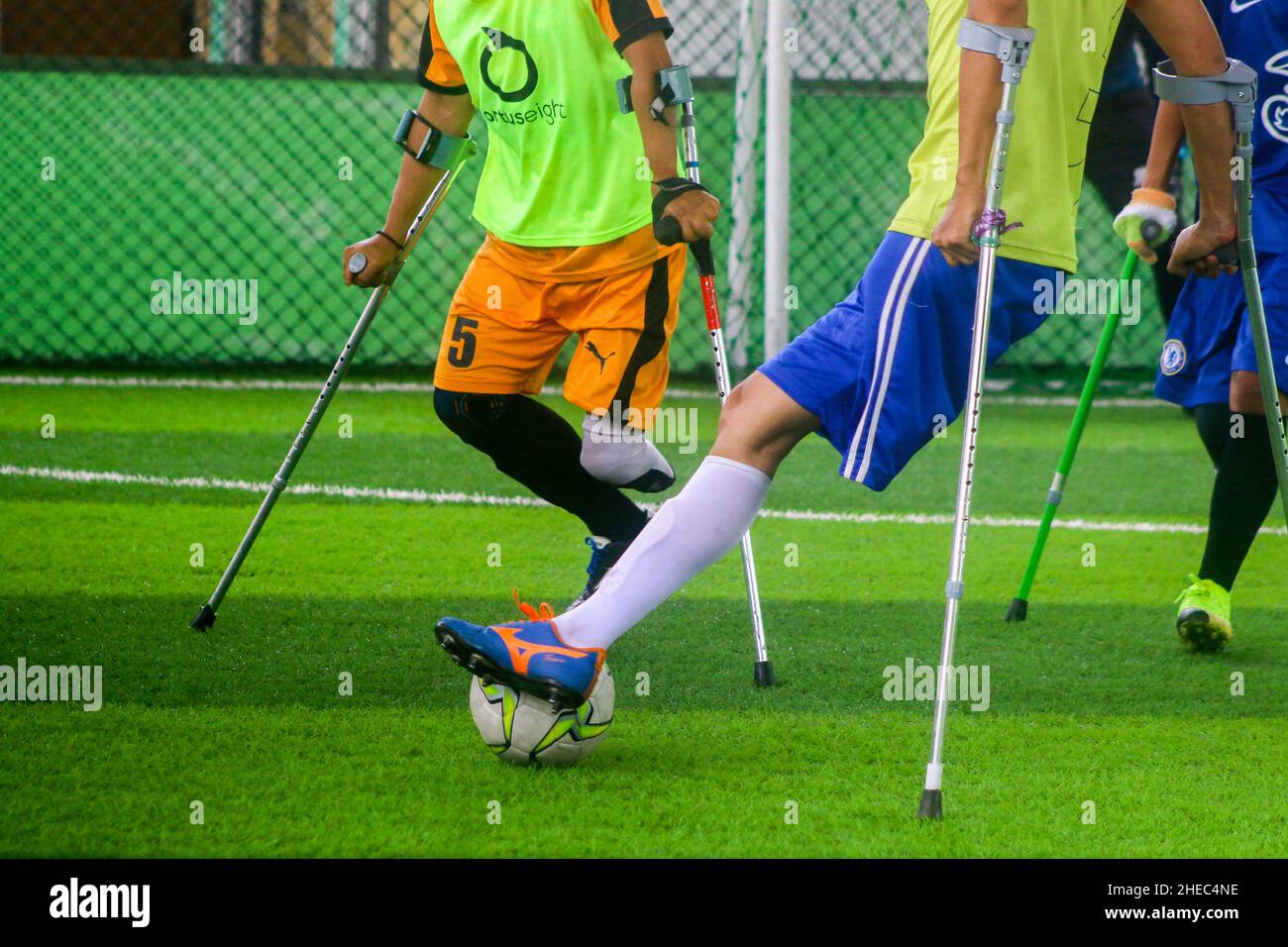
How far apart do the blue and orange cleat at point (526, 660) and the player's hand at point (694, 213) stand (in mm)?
958

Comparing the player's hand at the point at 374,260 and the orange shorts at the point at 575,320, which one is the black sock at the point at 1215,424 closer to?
the orange shorts at the point at 575,320

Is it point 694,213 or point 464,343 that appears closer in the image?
point 694,213

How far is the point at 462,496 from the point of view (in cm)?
622

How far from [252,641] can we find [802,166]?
6677mm

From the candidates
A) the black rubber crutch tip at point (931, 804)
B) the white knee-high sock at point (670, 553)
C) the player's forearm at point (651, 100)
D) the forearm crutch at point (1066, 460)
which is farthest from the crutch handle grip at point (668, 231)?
the forearm crutch at point (1066, 460)

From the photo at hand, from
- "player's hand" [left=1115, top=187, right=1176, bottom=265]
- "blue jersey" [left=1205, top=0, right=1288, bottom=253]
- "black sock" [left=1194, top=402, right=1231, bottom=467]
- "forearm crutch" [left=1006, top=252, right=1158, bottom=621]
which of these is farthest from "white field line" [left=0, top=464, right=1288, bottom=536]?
"player's hand" [left=1115, top=187, right=1176, bottom=265]

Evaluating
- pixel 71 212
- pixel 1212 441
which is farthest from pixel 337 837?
pixel 71 212

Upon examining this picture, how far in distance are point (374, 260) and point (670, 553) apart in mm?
1416

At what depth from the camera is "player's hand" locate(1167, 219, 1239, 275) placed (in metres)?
3.36

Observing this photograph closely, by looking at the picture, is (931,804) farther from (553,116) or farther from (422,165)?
(422,165)

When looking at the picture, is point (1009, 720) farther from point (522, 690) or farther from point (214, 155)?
point (214, 155)

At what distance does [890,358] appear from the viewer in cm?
292

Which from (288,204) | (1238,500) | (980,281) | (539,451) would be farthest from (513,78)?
(288,204)

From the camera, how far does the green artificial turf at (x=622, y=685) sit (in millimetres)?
2770
